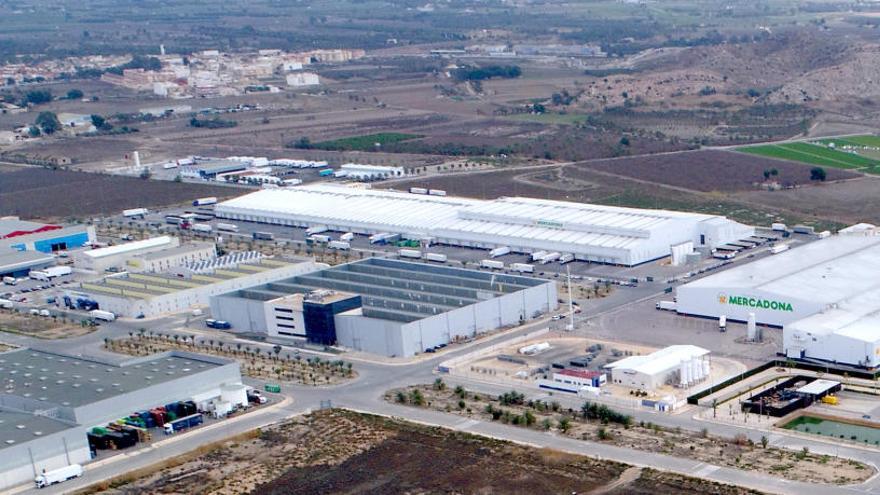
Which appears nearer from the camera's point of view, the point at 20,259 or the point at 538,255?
the point at 538,255

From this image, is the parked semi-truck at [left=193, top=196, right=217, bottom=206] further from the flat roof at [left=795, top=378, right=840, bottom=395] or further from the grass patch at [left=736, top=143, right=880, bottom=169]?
the flat roof at [left=795, top=378, right=840, bottom=395]

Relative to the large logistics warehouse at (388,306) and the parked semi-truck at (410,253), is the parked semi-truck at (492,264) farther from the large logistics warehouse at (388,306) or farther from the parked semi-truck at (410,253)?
the large logistics warehouse at (388,306)

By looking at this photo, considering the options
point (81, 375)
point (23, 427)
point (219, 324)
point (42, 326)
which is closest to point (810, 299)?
point (219, 324)

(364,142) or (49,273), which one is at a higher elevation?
(364,142)

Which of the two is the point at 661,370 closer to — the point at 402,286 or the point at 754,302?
the point at 754,302

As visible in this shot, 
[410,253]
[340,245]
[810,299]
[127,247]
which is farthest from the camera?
[340,245]

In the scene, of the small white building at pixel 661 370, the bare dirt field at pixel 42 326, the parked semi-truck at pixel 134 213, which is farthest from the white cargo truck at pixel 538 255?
the parked semi-truck at pixel 134 213

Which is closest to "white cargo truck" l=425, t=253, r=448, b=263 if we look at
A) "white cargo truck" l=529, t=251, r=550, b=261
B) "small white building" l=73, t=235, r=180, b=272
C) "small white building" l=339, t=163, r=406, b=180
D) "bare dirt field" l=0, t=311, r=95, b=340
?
"white cargo truck" l=529, t=251, r=550, b=261
